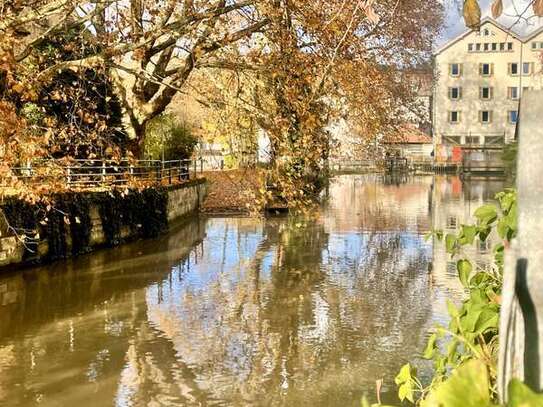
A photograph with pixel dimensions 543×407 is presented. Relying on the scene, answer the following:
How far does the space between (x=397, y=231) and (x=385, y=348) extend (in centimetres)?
1290

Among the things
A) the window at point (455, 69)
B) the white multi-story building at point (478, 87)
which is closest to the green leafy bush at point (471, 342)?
the white multi-story building at point (478, 87)

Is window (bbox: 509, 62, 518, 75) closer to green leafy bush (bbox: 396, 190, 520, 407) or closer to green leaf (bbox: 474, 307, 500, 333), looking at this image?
green leafy bush (bbox: 396, 190, 520, 407)

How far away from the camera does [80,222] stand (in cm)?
1706

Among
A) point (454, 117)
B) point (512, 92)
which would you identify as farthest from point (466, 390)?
point (512, 92)

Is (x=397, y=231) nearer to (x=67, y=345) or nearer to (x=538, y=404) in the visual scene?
(x=67, y=345)

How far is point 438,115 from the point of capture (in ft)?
200

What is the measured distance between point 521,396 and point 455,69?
205 ft

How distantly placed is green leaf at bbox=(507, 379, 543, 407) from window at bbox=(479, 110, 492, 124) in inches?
2462

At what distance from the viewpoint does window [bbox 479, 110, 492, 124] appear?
2371 inches

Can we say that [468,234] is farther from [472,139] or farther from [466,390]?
[472,139]

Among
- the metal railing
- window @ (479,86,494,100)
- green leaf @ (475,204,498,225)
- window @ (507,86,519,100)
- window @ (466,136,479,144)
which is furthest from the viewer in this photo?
window @ (466,136,479,144)

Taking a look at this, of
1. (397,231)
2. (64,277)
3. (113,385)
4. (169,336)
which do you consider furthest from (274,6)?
(397,231)

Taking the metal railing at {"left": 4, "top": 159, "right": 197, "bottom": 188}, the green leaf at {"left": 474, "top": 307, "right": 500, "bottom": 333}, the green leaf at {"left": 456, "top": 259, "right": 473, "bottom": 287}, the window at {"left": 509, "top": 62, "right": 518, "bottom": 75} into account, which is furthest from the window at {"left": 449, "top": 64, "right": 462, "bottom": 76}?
the green leaf at {"left": 474, "top": 307, "right": 500, "bottom": 333}

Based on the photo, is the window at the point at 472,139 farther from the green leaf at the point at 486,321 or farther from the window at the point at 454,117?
the green leaf at the point at 486,321
